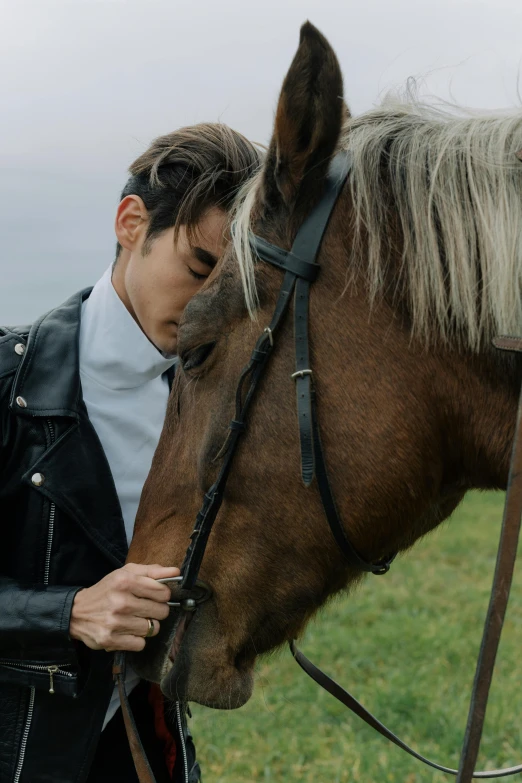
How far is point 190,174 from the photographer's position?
8.49 feet

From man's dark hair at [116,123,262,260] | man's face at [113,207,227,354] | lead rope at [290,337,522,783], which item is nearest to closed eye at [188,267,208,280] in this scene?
man's face at [113,207,227,354]

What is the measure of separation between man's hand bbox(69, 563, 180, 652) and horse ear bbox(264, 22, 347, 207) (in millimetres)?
937

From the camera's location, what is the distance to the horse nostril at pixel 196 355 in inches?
82.8

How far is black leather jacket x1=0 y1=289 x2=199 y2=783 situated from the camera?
85.2 inches

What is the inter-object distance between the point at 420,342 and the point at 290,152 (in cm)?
51

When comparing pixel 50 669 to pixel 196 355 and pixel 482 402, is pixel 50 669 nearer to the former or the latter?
pixel 196 355

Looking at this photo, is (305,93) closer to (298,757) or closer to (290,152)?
(290,152)

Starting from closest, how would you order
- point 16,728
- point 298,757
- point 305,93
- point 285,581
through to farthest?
point 305,93, point 285,581, point 16,728, point 298,757

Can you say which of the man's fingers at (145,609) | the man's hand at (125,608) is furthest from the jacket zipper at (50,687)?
the man's fingers at (145,609)

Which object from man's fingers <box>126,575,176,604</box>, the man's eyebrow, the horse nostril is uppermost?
the man's eyebrow

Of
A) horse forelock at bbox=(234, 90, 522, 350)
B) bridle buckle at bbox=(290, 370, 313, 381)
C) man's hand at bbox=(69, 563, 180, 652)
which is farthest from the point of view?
man's hand at bbox=(69, 563, 180, 652)

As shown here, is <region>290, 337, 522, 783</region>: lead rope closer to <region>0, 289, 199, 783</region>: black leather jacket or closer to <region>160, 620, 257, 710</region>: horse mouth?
<region>160, 620, 257, 710</region>: horse mouth

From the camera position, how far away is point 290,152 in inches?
75.7

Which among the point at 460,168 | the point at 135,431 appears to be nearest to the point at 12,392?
the point at 135,431
